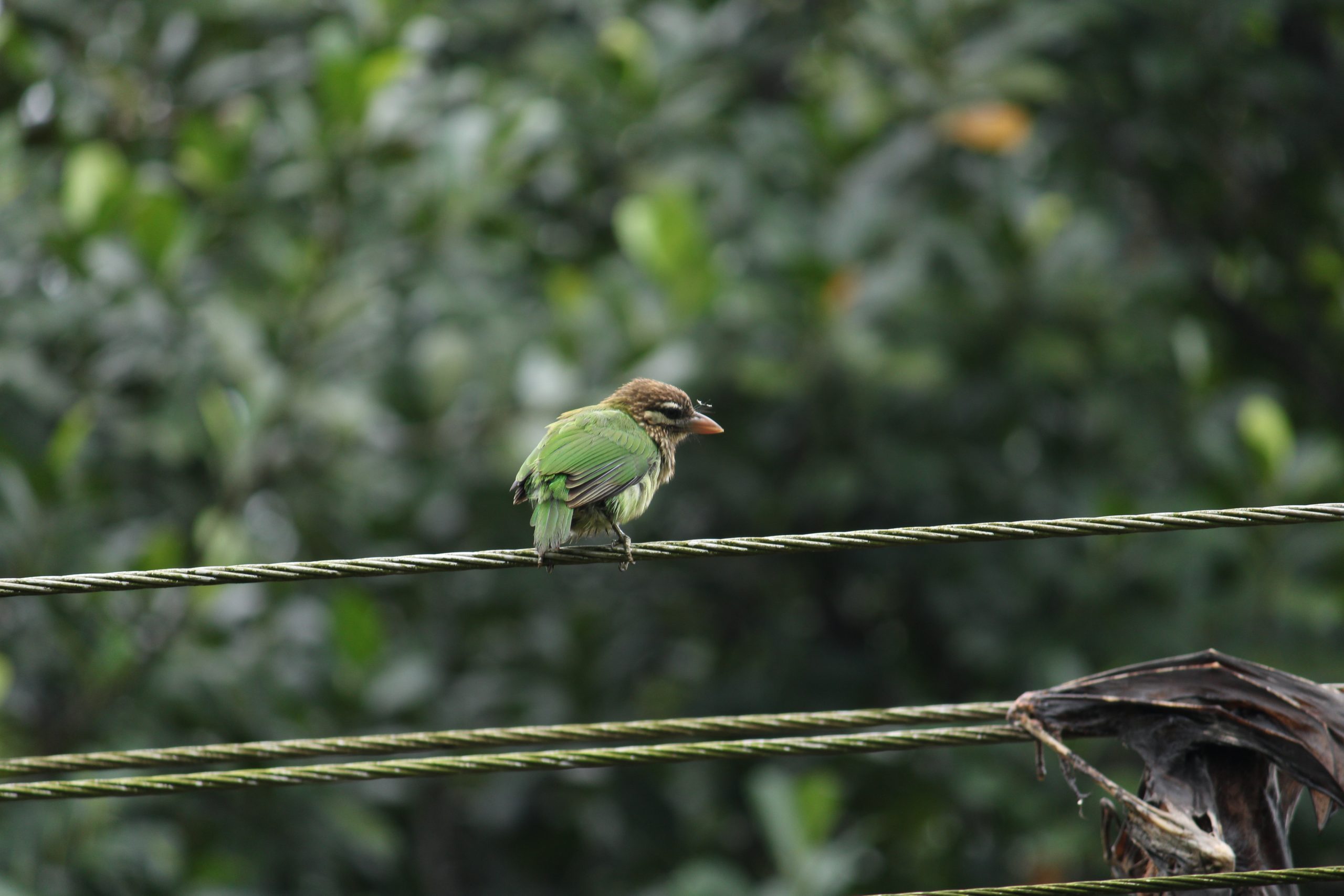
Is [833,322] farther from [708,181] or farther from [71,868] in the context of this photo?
[71,868]

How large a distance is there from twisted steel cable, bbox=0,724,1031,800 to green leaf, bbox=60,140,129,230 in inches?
135

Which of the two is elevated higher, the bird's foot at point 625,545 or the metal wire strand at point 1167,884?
the bird's foot at point 625,545

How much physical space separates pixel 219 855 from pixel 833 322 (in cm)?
363

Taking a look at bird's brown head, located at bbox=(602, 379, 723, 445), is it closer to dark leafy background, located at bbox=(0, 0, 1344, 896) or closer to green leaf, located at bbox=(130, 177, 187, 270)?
dark leafy background, located at bbox=(0, 0, 1344, 896)

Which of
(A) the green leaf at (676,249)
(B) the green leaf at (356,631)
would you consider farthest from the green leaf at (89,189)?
(A) the green leaf at (676,249)

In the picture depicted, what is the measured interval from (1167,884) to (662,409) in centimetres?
297

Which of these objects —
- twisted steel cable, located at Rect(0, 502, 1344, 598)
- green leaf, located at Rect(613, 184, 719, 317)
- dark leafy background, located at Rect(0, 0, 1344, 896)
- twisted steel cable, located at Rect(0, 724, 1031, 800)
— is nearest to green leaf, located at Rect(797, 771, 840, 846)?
dark leafy background, located at Rect(0, 0, 1344, 896)

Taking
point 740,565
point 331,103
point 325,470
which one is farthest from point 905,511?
point 331,103

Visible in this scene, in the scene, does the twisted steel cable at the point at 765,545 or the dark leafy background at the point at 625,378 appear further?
the dark leafy background at the point at 625,378

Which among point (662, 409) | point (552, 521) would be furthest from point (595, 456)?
point (662, 409)

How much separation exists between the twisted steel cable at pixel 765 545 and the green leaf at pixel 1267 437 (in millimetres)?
3163

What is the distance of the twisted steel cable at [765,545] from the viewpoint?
136 inches

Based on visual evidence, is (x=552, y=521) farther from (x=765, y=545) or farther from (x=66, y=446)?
(x=66, y=446)

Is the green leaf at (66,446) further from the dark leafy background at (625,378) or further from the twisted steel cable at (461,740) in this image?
the twisted steel cable at (461,740)
